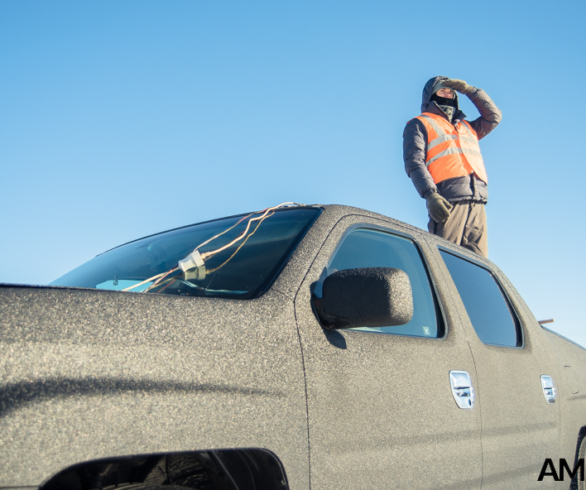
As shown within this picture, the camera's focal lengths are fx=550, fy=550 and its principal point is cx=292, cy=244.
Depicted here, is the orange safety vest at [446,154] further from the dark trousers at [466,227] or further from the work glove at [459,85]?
the work glove at [459,85]

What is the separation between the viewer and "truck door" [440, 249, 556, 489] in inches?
93.7

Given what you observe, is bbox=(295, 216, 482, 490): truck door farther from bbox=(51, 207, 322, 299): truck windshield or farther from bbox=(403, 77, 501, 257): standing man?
bbox=(403, 77, 501, 257): standing man

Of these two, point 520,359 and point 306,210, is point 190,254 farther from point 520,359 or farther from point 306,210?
point 520,359

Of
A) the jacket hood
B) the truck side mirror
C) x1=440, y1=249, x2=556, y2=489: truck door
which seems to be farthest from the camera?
the jacket hood

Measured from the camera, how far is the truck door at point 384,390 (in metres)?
1.62

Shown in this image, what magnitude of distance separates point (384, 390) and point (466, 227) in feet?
10.1

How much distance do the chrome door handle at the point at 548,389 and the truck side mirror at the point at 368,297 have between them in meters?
1.69

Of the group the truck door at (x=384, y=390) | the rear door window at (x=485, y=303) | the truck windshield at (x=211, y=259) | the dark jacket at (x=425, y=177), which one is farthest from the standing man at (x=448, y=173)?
the truck windshield at (x=211, y=259)

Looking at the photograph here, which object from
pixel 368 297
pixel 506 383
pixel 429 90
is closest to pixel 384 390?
pixel 368 297

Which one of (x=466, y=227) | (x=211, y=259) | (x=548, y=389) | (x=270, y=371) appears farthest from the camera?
(x=466, y=227)

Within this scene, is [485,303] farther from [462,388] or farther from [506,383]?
[462,388]

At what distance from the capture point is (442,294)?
2.53 metres

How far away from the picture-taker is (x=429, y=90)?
517cm

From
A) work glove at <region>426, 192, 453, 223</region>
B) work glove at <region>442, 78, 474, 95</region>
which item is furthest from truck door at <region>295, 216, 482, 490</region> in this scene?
work glove at <region>442, 78, 474, 95</region>
